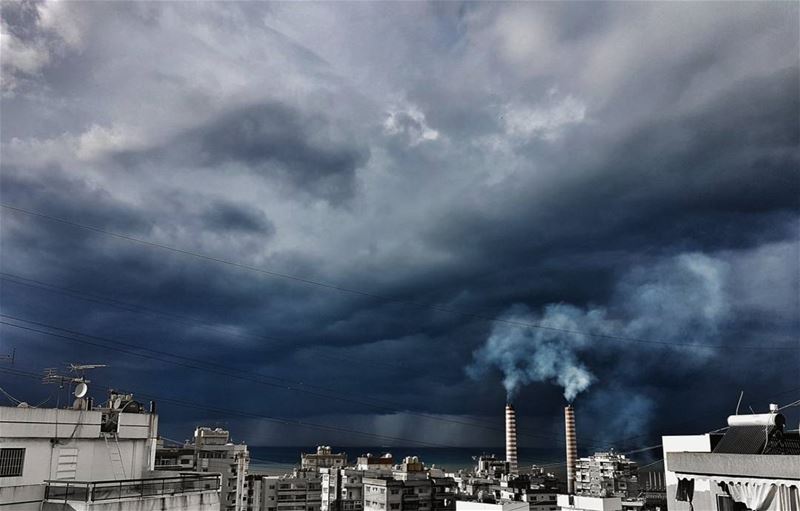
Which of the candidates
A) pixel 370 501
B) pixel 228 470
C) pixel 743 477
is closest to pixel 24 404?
pixel 743 477

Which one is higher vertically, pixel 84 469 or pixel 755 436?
pixel 755 436

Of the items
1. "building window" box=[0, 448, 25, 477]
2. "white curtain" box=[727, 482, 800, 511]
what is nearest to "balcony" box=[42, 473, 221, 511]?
"building window" box=[0, 448, 25, 477]

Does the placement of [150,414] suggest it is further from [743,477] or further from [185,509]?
[743,477]

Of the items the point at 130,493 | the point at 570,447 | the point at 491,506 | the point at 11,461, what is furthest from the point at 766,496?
the point at 570,447

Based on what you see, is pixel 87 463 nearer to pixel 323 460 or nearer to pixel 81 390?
pixel 81 390

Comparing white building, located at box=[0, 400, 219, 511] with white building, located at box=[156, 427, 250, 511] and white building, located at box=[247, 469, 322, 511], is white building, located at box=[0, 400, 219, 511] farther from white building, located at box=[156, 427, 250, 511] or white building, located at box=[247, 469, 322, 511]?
white building, located at box=[247, 469, 322, 511]

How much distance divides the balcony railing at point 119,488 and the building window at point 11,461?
3.43 metres

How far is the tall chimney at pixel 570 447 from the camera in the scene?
444 ft

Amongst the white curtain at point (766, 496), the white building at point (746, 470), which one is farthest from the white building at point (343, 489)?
the white curtain at point (766, 496)

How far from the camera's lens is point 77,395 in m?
26.7

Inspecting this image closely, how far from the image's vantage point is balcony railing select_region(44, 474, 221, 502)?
62.3 feet

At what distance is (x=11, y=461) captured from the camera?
22.0m

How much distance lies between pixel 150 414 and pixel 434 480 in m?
85.3

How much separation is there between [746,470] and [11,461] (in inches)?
940
